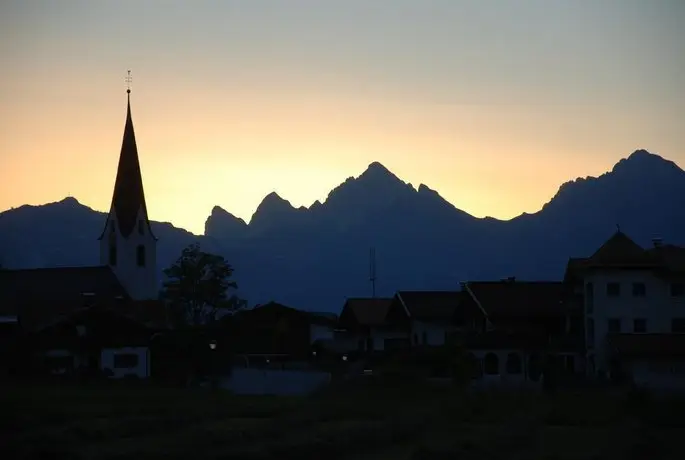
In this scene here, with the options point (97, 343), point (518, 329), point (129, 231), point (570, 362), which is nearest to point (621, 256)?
point (570, 362)

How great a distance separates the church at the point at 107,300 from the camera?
153 ft

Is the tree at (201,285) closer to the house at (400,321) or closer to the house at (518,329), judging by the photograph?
the house at (400,321)

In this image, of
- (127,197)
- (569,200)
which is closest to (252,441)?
(127,197)

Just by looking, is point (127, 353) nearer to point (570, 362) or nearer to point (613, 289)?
point (570, 362)

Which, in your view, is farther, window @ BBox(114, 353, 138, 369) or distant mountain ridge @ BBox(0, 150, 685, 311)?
distant mountain ridge @ BBox(0, 150, 685, 311)

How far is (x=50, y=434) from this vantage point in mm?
20297

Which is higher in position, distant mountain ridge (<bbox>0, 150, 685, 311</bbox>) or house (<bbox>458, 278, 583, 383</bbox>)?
distant mountain ridge (<bbox>0, 150, 685, 311</bbox>)

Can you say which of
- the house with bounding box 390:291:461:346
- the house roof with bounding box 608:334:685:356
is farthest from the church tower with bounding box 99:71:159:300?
the house roof with bounding box 608:334:685:356

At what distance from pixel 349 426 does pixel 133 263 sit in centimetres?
5557

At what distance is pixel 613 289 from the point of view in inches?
1671

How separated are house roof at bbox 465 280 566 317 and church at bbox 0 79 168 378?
583 inches

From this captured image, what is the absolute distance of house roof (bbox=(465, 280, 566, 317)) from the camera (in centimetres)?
4647

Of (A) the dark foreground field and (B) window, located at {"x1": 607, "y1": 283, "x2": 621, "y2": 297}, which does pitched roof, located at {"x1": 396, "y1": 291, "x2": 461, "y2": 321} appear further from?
(A) the dark foreground field

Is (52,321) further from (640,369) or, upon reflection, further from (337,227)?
(337,227)
